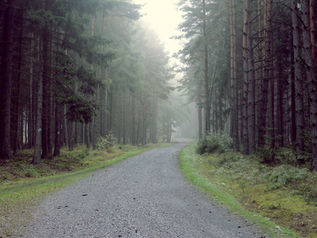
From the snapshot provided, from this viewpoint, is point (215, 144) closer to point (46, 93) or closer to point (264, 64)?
point (264, 64)

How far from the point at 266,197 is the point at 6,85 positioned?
1279 cm

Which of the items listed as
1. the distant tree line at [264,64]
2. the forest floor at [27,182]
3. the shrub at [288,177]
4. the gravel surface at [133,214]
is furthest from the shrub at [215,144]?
the gravel surface at [133,214]

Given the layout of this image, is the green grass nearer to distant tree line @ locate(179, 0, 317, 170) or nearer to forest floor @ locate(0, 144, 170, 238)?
distant tree line @ locate(179, 0, 317, 170)

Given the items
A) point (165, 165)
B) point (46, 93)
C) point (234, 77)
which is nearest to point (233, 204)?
point (165, 165)

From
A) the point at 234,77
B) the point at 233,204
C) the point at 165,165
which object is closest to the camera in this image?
the point at 233,204

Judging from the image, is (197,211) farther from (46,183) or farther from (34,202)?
(46,183)

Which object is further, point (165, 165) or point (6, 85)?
point (165, 165)

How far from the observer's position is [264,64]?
621 inches

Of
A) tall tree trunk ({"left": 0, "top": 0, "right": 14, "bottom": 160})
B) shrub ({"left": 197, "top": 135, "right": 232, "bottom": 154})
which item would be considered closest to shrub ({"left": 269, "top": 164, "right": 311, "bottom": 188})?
shrub ({"left": 197, "top": 135, "right": 232, "bottom": 154})

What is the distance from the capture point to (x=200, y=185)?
8844mm

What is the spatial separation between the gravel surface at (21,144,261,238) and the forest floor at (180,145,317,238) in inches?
19.4

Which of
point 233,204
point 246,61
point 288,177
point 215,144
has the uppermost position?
point 246,61

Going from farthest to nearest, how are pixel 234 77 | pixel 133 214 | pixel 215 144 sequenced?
pixel 215 144 < pixel 234 77 < pixel 133 214

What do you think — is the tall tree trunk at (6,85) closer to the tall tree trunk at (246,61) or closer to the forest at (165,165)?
the forest at (165,165)
